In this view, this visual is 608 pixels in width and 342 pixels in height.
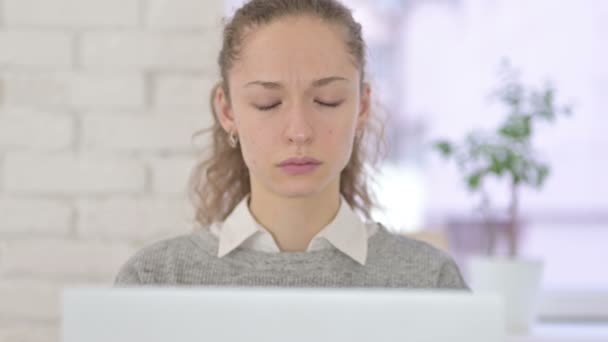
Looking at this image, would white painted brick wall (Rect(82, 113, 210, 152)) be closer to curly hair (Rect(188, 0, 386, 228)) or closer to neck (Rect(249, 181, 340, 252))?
curly hair (Rect(188, 0, 386, 228))

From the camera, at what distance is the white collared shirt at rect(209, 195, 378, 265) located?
4.06 feet

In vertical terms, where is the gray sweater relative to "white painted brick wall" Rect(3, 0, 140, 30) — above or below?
below

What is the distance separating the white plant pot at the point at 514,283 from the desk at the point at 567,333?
46 mm

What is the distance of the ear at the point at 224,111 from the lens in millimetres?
1272

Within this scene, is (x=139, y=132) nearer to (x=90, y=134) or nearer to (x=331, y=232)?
(x=90, y=134)

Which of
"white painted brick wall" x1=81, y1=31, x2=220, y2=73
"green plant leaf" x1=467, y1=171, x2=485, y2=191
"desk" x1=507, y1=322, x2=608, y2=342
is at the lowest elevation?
"desk" x1=507, y1=322, x2=608, y2=342

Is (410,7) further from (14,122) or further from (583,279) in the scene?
(14,122)

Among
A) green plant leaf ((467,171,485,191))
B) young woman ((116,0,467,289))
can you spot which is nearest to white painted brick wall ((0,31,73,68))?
young woman ((116,0,467,289))

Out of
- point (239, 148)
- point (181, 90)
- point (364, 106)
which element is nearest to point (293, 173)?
point (364, 106)

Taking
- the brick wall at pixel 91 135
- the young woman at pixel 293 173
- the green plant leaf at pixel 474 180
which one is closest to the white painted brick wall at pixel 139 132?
the brick wall at pixel 91 135

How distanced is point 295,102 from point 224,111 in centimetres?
23

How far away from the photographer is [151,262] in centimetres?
125

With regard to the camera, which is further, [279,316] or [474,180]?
[474,180]

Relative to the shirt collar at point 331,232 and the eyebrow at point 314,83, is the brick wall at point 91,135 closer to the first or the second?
the shirt collar at point 331,232
